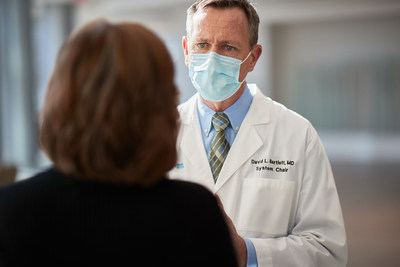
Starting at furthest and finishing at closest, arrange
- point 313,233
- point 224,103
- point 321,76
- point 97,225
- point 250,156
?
1. point 321,76
2. point 224,103
3. point 250,156
4. point 313,233
5. point 97,225

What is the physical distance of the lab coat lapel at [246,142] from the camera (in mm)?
1448

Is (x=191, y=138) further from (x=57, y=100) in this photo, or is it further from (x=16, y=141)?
(x=16, y=141)

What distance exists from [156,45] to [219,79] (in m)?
0.80

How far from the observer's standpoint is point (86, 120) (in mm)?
714

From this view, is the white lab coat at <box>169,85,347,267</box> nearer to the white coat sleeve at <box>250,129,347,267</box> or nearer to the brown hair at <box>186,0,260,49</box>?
the white coat sleeve at <box>250,129,347,267</box>

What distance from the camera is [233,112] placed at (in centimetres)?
156

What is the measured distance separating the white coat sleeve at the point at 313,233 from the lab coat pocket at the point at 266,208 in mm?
40

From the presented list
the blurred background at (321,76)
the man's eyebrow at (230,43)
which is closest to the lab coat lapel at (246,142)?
the man's eyebrow at (230,43)

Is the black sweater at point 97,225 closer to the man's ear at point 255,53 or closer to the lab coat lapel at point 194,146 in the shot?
the lab coat lapel at point 194,146

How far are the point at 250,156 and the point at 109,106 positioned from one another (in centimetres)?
82

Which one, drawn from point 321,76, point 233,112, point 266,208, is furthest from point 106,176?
point 321,76

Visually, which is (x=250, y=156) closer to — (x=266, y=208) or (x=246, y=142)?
(x=246, y=142)

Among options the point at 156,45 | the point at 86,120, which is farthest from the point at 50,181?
the point at 156,45

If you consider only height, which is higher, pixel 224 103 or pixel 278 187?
pixel 224 103
